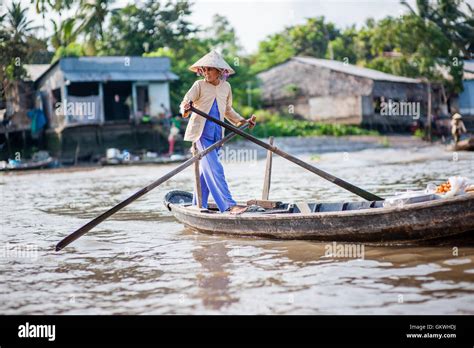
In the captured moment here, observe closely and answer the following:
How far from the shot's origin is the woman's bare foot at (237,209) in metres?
6.58

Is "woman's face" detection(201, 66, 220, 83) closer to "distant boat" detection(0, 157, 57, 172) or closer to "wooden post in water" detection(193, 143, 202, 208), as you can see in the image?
"wooden post in water" detection(193, 143, 202, 208)

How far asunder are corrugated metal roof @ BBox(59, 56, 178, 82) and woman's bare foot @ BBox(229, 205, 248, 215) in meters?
16.7

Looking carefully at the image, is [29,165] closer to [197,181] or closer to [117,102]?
[117,102]

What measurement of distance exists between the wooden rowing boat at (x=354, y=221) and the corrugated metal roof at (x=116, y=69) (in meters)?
16.8

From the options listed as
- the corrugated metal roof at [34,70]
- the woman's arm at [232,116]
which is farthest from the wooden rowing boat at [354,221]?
the corrugated metal roof at [34,70]

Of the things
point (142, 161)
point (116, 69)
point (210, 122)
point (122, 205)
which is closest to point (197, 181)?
point (210, 122)

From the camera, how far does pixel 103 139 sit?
2277cm

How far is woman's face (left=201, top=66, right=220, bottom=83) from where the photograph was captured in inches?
269

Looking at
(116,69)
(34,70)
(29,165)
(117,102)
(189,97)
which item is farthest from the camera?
(34,70)

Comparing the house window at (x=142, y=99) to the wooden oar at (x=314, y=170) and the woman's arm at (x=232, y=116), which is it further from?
the wooden oar at (x=314, y=170)

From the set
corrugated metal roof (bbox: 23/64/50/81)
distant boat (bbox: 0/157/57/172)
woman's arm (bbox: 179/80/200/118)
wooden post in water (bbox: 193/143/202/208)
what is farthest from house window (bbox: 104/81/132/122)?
woman's arm (bbox: 179/80/200/118)

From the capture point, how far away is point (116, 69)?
76.5ft

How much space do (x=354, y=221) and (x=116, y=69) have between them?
62.3ft
